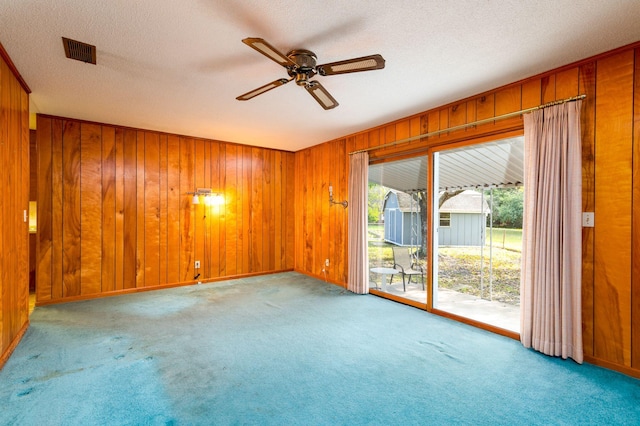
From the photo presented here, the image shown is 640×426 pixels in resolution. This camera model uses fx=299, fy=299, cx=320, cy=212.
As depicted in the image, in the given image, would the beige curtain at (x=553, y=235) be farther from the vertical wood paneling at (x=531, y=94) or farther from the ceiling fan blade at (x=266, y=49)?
the ceiling fan blade at (x=266, y=49)

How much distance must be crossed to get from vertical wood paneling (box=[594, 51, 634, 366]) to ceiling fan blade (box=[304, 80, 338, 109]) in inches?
88.3

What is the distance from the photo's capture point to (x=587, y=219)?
8.38 feet

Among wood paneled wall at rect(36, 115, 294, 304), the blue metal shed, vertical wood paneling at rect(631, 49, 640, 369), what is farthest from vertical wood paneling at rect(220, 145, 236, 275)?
Answer: vertical wood paneling at rect(631, 49, 640, 369)

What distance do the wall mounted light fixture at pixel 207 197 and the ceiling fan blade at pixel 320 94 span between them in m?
3.33

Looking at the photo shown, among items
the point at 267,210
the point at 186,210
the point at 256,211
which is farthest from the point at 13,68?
the point at 267,210

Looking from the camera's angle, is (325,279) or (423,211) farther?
(325,279)

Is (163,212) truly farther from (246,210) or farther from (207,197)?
(246,210)

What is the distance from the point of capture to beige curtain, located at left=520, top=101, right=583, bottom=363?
2539mm

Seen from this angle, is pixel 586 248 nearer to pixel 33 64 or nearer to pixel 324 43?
pixel 324 43

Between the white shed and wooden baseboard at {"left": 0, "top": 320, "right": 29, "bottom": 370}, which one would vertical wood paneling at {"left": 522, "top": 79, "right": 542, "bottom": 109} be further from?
wooden baseboard at {"left": 0, "top": 320, "right": 29, "bottom": 370}

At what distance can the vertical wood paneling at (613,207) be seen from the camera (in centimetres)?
236

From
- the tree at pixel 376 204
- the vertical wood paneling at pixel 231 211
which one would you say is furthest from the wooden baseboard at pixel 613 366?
the vertical wood paneling at pixel 231 211

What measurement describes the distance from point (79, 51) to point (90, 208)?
9.18 ft

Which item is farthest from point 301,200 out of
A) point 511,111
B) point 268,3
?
point 268,3
